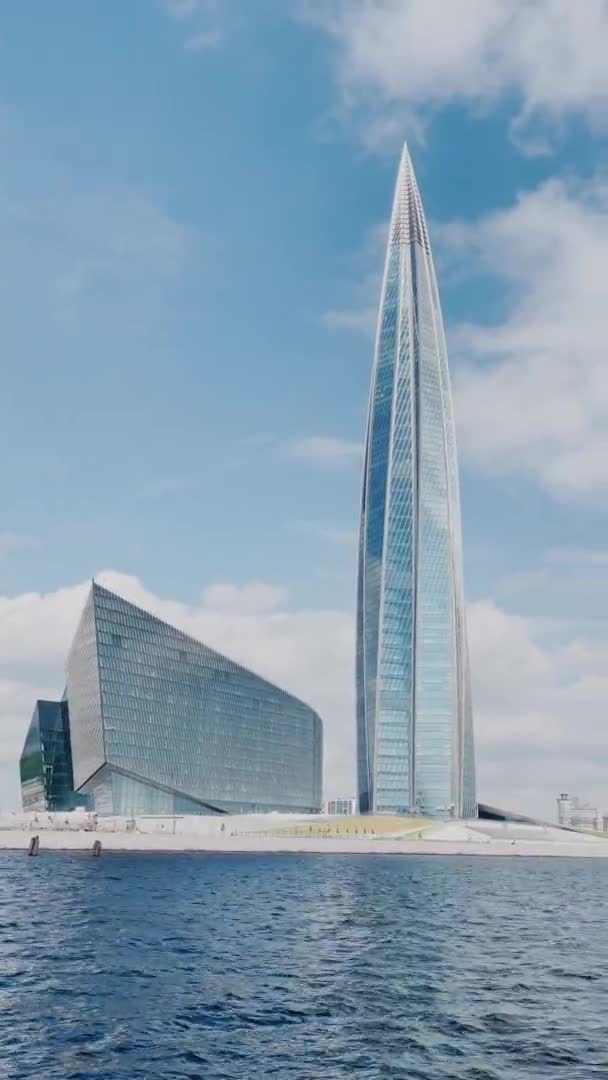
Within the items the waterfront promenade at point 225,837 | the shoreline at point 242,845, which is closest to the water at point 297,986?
the shoreline at point 242,845

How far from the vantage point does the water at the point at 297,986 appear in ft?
97.3

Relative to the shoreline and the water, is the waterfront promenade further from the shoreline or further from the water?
the water

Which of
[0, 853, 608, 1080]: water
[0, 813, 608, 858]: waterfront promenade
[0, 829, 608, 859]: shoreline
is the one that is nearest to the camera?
[0, 853, 608, 1080]: water

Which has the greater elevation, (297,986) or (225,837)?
(225,837)

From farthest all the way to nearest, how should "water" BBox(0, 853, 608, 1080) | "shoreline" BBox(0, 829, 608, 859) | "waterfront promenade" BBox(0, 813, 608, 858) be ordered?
1. "waterfront promenade" BBox(0, 813, 608, 858)
2. "shoreline" BBox(0, 829, 608, 859)
3. "water" BBox(0, 853, 608, 1080)

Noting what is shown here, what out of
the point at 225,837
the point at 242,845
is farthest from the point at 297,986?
the point at 242,845

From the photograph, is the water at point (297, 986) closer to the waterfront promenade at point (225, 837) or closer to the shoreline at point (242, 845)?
the shoreline at point (242, 845)

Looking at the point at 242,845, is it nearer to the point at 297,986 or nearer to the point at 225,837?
the point at 225,837

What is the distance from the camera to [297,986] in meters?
40.7

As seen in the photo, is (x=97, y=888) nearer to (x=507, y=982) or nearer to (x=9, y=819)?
(x=507, y=982)

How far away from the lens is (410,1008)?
3703 centimetres

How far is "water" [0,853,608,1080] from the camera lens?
29.7 metres

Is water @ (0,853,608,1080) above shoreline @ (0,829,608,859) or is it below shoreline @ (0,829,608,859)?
below

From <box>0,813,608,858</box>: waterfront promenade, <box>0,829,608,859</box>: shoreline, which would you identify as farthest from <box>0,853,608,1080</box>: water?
<box>0,813,608,858</box>: waterfront promenade
